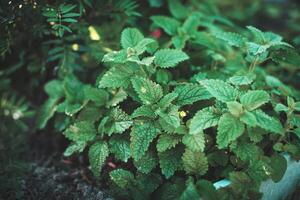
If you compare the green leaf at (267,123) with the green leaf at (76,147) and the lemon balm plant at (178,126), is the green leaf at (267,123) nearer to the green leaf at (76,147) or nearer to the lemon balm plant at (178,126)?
the lemon balm plant at (178,126)

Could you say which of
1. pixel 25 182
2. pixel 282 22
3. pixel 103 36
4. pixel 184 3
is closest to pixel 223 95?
pixel 103 36

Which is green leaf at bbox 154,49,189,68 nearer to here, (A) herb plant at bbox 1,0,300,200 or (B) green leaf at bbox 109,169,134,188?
(A) herb plant at bbox 1,0,300,200

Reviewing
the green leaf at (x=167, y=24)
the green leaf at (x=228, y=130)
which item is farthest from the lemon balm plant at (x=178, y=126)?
the green leaf at (x=167, y=24)

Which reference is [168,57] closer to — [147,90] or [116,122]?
[147,90]

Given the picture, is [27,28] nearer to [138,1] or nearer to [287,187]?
[138,1]

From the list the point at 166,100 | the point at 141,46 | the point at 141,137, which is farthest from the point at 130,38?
the point at 141,137

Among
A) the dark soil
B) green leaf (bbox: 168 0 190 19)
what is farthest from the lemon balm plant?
green leaf (bbox: 168 0 190 19)
